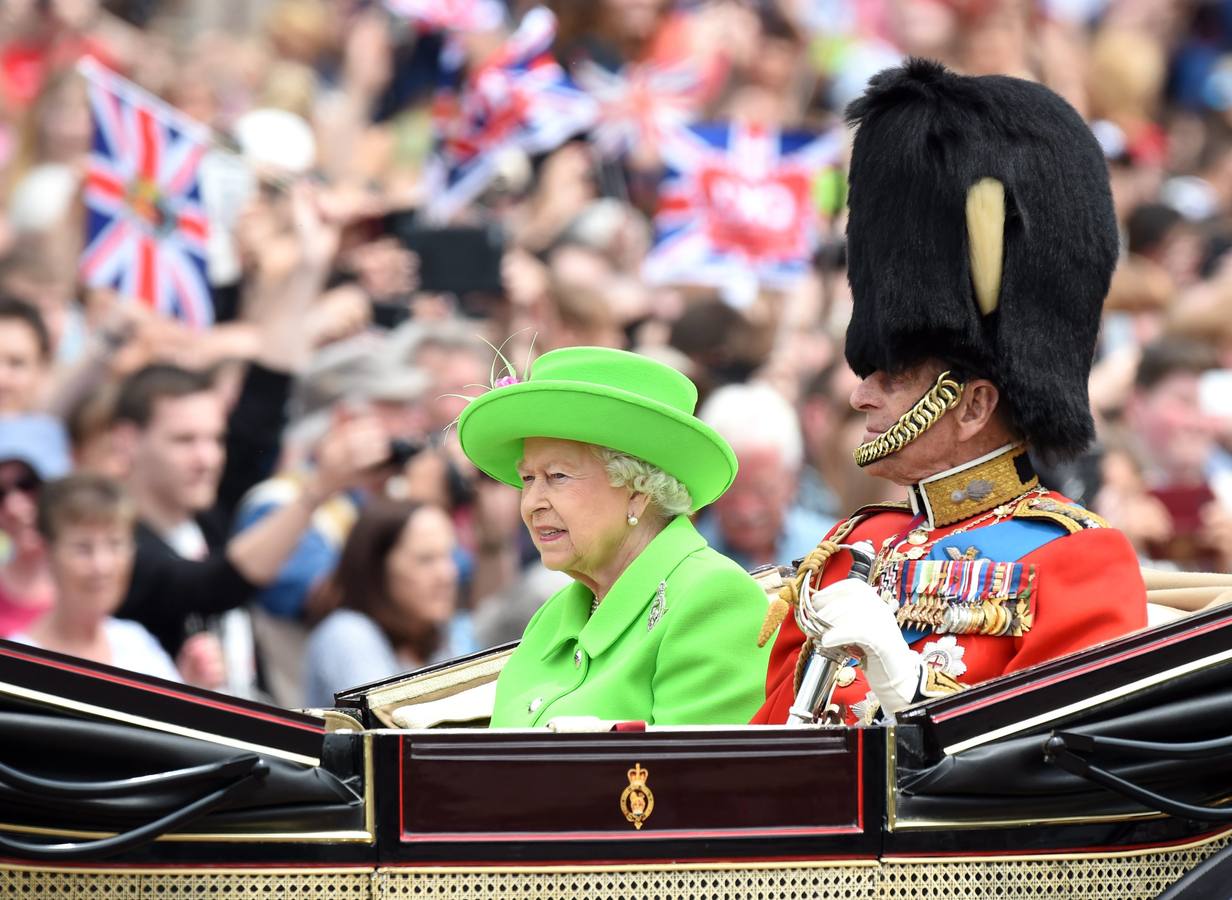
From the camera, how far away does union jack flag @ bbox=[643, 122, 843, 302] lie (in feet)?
30.3

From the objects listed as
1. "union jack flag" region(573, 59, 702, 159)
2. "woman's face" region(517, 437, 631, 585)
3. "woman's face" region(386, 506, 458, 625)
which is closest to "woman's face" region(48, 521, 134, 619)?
"woman's face" region(386, 506, 458, 625)

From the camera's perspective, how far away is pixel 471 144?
30.1 feet

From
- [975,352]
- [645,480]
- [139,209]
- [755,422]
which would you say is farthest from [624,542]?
[139,209]

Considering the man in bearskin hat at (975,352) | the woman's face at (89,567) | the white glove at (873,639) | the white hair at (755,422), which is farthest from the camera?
the white hair at (755,422)

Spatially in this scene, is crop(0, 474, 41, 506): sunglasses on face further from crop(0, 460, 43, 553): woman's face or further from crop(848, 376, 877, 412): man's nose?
crop(848, 376, 877, 412): man's nose

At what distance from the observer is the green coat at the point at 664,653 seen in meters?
3.76

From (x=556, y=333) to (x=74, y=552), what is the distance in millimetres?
2947

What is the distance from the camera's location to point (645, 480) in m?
3.98

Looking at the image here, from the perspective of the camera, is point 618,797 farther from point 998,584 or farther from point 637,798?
point 998,584

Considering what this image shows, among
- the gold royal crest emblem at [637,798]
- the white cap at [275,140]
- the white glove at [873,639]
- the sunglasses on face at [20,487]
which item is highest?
the white cap at [275,140]

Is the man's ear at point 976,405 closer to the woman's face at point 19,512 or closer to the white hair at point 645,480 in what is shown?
the white hair at point 645,480

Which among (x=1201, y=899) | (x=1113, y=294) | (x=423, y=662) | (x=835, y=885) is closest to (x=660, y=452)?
(x=835, y=885)

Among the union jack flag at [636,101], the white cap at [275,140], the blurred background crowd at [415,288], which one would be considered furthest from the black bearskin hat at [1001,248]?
the union jack flag at [636,101]

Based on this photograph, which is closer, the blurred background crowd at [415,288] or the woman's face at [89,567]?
the woman's face at [89,567]
